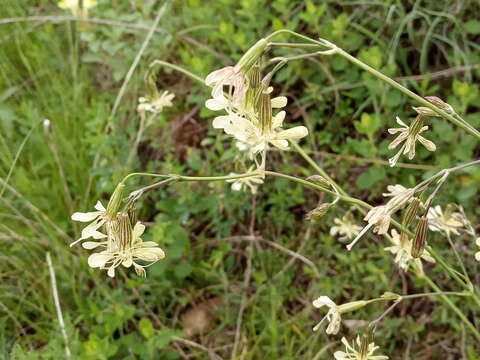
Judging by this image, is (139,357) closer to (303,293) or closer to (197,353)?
(197,353)

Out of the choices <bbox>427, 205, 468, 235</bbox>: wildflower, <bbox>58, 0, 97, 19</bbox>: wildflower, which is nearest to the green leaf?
<bbox>427, 205, 468, 235</bbox>: wildflower

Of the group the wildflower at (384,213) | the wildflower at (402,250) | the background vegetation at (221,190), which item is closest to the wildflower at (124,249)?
the wildflower at (384,213)

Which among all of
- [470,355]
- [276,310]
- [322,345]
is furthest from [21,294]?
[470,355]

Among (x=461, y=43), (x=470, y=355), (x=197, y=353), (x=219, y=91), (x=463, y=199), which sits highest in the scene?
(x=219, y=91)

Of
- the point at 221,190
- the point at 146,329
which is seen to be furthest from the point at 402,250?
the point at 221,190

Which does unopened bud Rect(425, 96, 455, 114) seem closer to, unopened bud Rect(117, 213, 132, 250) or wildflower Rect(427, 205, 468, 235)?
wildflower Rect(427, 205, 468, 235)

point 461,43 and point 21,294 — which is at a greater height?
point 461,43

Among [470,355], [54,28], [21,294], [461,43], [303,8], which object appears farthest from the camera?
[54,28]
